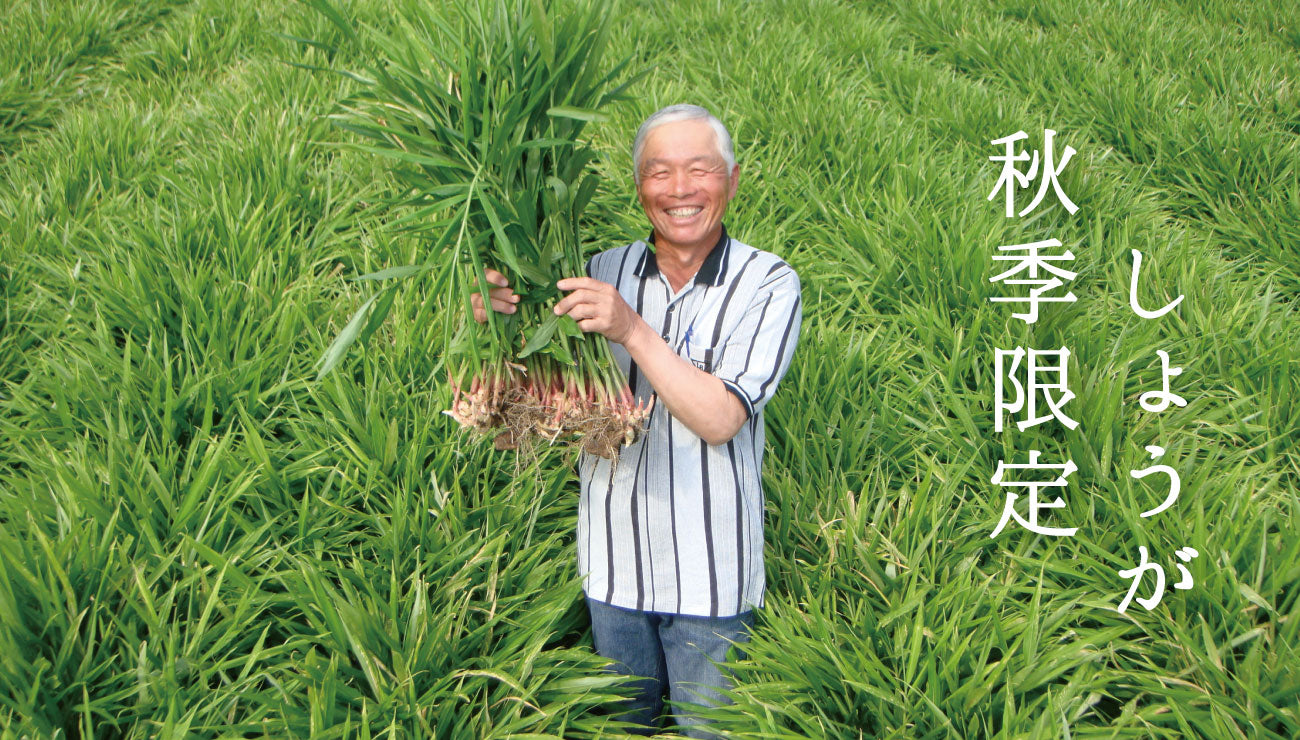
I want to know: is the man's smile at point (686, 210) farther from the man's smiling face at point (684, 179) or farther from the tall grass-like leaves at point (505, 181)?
the tall grass-like leaves at point (505, 181)

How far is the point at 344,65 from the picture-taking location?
373cm

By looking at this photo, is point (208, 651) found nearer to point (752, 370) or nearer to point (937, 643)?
point (752, 370)

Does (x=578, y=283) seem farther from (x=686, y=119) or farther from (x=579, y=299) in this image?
(x=686, y=119)

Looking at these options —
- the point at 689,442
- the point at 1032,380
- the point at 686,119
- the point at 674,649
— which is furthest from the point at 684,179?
the point at 1032,380

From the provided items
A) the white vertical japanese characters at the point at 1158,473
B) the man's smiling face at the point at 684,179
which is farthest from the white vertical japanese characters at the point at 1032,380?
the man's smiling face at the point at 684,179

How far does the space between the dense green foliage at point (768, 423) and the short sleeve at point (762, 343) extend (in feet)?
1.34

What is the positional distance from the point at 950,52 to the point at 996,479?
301cm

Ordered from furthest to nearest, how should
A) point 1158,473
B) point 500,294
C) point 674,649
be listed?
point 1158,473
point 674,649
point 500,294

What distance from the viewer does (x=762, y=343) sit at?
1.46m

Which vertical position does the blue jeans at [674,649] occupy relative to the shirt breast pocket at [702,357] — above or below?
below

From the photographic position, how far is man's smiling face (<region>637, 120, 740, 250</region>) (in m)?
1.48

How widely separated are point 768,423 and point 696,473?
748mm

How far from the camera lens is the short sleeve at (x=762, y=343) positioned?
4.71ft

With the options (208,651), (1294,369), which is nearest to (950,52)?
(1294,369)
